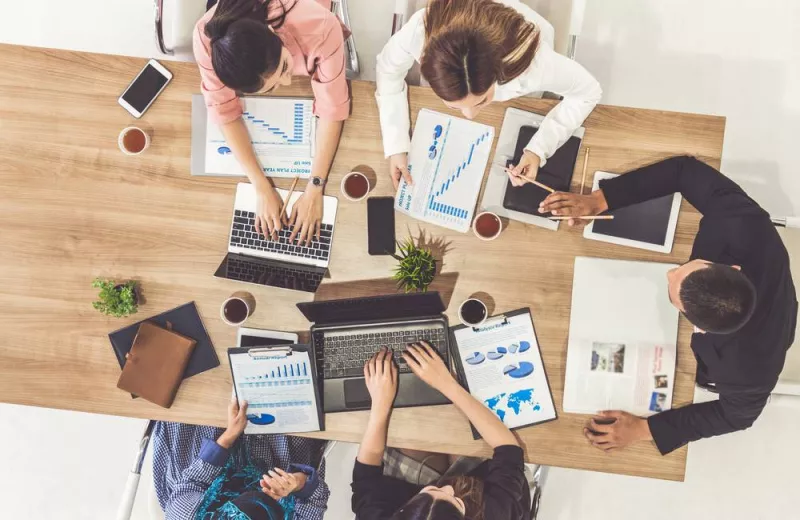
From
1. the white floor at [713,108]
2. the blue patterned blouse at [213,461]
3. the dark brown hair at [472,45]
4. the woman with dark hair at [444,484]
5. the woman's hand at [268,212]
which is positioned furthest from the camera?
the white floor at [713,108]

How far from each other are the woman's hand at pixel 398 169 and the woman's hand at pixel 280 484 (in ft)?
3.23

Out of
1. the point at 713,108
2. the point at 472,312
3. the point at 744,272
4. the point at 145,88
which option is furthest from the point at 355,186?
the point at 713,108

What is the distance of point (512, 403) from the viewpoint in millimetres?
1589

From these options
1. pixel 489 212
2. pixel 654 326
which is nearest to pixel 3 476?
pixel 489 212

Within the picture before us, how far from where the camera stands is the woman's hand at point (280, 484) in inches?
Result: 68.6

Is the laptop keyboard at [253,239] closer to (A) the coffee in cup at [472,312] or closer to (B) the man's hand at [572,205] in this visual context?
(A) the coffee in cup at [472,312]

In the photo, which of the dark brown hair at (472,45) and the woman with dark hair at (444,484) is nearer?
the dark brown hair at (472,45)

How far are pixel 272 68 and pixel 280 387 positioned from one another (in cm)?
91

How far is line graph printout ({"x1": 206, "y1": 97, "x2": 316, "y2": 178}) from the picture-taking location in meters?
1.68

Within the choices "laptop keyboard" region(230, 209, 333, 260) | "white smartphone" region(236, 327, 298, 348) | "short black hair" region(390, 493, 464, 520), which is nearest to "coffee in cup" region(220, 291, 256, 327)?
"white smartphone" region(236, 327, 298, 348)

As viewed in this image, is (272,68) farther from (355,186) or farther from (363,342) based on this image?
(363,342)

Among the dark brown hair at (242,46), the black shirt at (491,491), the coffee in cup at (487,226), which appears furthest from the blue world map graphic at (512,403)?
the dark brown hair at (242,46)

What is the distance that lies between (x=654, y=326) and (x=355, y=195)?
962mm

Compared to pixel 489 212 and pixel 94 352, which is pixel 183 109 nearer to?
pixel 94 352
